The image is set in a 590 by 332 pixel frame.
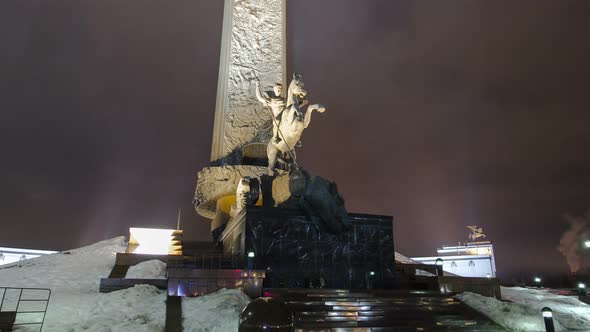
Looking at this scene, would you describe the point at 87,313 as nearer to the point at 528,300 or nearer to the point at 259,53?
the point at 528,300

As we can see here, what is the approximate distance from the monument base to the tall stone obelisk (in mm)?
5466

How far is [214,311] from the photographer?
17.7 ft

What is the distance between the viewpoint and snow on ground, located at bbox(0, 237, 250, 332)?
4883 mm

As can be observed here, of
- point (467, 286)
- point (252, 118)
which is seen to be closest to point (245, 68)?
point (252, 118)

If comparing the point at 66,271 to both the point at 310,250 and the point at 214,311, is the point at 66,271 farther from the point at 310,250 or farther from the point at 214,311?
the point at 310,250

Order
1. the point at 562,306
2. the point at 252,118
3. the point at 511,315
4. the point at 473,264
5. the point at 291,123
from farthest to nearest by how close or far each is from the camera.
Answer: the point at 473,264, the point at 252,118, the point at 291,123, the point at 562,306, the point at 511,315

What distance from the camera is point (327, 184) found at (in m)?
8.81

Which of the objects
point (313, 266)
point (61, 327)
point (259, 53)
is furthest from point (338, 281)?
point (259, 53)

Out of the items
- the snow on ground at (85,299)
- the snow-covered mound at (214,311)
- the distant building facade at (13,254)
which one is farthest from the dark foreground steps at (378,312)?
the distant building facade at (13,254)

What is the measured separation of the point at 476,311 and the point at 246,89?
11951 mm

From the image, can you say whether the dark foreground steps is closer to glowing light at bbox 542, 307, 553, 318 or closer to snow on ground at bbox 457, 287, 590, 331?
snow on ground at bbox 457, 287, 590, 331

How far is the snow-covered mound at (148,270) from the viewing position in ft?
25.8

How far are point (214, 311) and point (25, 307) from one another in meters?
2.53

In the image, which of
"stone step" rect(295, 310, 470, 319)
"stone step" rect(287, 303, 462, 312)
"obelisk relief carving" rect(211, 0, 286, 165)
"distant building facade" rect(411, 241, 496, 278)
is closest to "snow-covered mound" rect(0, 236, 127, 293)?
"stone step" rect(287, 303, 462, 312)
